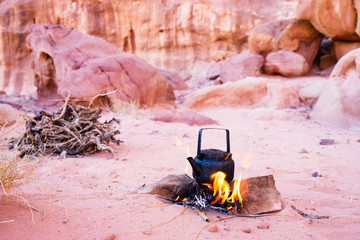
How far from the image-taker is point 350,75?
17.1 feet

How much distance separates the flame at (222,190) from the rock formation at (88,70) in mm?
5094

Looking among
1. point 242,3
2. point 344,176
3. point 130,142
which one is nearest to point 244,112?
point 130,142

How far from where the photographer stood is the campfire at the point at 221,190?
5.28ft

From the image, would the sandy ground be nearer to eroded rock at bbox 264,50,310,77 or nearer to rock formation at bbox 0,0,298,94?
eroded rock at bbox 264,50,310,77

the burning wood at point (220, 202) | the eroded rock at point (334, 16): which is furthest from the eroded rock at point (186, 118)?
the eroded rock at point (334, 16)

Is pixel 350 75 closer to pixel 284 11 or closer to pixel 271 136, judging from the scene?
pixel 271 136

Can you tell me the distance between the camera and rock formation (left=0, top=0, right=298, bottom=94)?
16.1 metres

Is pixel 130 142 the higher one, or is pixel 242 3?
pixel 242 3

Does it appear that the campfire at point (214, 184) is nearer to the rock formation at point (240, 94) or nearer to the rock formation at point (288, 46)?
the rock formation at point (240, 94)

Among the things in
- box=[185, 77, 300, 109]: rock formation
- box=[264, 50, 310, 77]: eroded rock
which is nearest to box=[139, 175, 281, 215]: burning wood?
box=[185, 77, 300, 109]: rock formation

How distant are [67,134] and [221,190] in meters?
2.03

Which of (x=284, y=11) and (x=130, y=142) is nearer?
(x=130, y=142)

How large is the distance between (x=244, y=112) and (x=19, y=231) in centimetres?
579

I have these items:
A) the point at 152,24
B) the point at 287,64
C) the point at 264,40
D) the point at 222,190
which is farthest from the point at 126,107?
the point at 152,24
